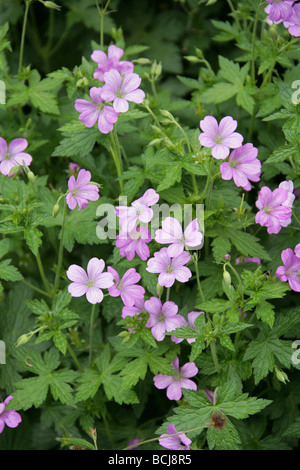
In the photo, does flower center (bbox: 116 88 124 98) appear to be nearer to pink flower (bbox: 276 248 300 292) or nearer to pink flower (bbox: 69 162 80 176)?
pink flower (bbox: 69 162 80 176)

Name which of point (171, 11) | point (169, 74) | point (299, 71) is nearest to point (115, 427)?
point (299, 71)

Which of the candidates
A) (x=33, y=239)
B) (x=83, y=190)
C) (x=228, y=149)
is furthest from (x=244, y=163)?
(x=33, y=239)

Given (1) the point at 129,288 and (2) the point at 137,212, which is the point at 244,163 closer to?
(2) the point at 137,212

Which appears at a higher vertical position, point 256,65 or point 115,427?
point 256,65

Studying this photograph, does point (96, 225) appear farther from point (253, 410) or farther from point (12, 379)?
point (253, 410)

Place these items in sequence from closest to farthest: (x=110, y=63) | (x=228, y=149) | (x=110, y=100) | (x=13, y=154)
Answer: (x=228, y=149) → (x=110, y=100) → (x=13, y=154) → (x=110, y=63)

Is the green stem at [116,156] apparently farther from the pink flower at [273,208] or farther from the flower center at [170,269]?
the pink flower at [273,208]

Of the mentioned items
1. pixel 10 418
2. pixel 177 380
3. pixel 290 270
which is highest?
pixel 290 270
